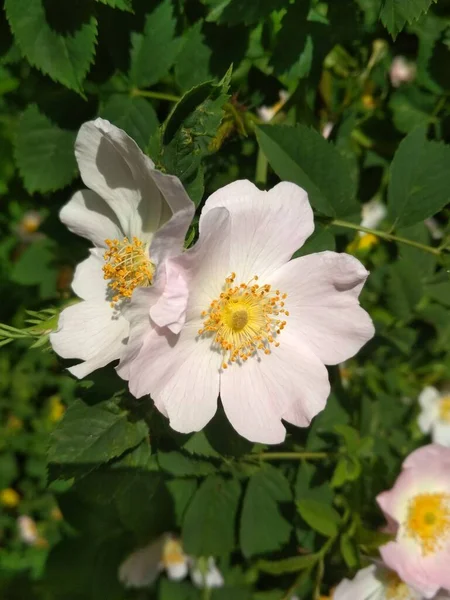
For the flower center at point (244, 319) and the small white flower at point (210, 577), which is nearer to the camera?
the flower center at point (244, 319)

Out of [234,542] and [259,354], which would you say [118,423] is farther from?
[234,542]

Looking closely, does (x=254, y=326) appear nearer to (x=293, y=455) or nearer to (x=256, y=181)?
(x=256, y=181)

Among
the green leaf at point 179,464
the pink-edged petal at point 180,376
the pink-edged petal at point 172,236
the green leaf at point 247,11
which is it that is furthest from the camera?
the green leaf at point 179,464

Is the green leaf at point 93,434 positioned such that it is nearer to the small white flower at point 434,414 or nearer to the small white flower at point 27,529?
the small white flower at point 434,414

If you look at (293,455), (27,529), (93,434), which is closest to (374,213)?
(293,455)

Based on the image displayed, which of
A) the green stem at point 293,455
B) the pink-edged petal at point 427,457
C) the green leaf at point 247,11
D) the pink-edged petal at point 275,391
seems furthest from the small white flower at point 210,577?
Answer: the green leaf at point 247,11

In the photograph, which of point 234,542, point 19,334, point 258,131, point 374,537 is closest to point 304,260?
point 258,131
